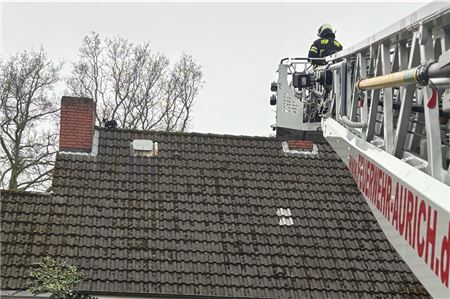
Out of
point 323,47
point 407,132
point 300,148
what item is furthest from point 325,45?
point 407,132

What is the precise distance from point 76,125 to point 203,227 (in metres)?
3.00

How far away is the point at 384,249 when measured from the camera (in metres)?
10.6

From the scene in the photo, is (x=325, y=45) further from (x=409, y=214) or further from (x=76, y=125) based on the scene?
(x=409, y=214)

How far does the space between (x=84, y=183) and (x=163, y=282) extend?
95.9 inches

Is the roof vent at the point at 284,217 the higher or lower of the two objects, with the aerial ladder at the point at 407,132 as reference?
lower

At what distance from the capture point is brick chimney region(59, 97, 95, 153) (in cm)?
1183

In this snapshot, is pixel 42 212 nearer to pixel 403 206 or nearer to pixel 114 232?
pixel 114 232

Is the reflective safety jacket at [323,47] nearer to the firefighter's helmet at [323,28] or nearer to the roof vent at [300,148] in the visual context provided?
the firefighter's helmet at [323,28]

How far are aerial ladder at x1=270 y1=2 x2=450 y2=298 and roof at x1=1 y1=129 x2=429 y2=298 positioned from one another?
3.75 meters

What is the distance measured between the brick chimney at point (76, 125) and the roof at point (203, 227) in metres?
0.22

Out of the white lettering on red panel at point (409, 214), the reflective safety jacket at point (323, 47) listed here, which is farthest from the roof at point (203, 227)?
the white lettering on red panel at point (409, 214)

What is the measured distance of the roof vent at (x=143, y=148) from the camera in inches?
475

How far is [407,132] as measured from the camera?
444 cm

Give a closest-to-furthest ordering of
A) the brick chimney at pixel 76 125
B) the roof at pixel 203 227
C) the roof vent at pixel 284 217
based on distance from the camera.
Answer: the roof at pixel 203 227, the roof vent at pixel 284 217, the brick chimney at pixel 76 125
